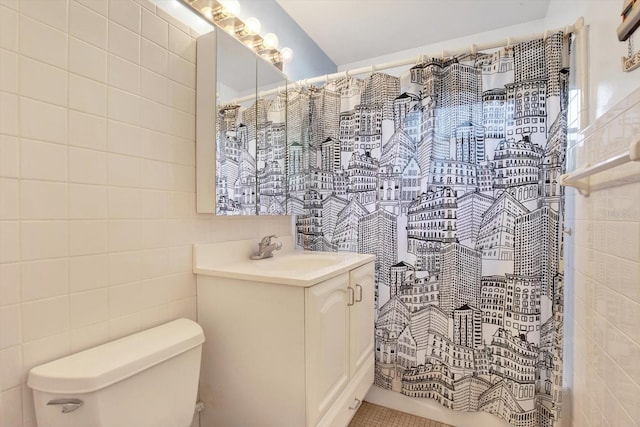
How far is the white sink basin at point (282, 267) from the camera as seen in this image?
108cm

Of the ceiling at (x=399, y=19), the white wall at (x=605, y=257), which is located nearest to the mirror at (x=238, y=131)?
the ceiling at (x=399, y=19)

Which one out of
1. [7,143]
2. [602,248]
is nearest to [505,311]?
[602,248]

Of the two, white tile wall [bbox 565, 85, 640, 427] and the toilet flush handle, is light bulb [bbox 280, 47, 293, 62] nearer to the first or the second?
white tile wall [bbox 565, 85, 640, 427]

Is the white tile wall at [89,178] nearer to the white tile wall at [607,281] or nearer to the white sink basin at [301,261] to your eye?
the white tile wall at [607,281]

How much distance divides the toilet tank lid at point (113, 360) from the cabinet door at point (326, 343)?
1.34 ft

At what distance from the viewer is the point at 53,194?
87 centimetres

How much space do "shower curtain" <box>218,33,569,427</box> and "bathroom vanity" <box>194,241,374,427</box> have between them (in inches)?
19.1

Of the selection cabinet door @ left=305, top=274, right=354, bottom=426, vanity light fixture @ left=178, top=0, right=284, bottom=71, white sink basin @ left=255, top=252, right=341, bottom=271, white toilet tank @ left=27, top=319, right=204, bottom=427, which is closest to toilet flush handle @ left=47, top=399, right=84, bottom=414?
white toilet tank @ left=27, top=319, right=204, bottom=427

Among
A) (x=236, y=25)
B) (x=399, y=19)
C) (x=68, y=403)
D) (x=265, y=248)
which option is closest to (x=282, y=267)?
(x=265, y=248)

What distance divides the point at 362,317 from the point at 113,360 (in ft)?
3.56

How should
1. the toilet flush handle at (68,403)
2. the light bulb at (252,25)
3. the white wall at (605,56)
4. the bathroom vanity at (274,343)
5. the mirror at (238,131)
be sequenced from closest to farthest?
1. the toilet flush handle at (68,403)
2. the white wall at (605,56)
3. the bathroom vanity at (274,343)
4. the mirror at (238,131)
5. the light bulb at (252,25)

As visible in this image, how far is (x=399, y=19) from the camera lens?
201cm

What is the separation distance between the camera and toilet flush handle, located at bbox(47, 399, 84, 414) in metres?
0.76

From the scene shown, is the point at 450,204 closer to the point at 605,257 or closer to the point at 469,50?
the point at 605,257
